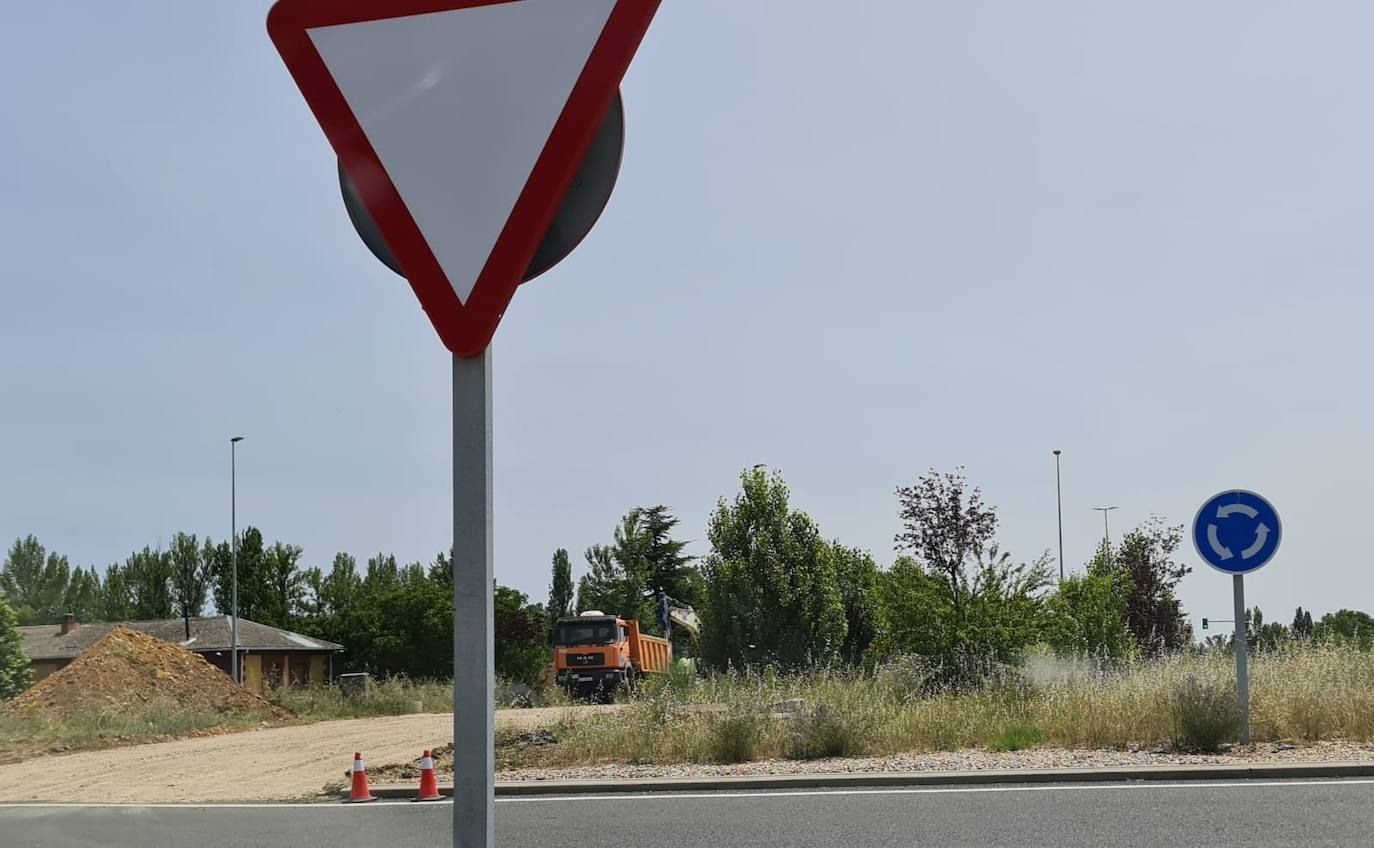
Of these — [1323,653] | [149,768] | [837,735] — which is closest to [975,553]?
[1323,653]

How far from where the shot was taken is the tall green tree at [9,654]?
99.7ft

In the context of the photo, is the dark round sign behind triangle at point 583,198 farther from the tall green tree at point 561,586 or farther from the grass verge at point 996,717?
the tall green tree at point 561,586

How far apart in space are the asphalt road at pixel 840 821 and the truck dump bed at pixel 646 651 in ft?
80.7

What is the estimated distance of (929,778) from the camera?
1173cm

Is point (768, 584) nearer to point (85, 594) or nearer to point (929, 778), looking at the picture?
point (929, 778)

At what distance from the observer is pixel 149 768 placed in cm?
1955

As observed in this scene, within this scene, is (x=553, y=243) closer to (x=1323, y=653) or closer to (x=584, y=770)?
(x=584, y=770)

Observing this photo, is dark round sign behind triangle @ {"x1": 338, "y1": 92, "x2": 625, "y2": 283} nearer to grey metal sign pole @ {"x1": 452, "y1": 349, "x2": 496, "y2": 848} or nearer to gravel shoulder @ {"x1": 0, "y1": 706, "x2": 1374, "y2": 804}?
grey metal sign pole @ {"x1": 452, "y1": 349, "x2": 496, "y2": 848}

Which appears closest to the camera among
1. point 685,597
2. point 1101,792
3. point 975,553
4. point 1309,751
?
point 1101,792

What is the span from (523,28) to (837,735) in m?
12.7

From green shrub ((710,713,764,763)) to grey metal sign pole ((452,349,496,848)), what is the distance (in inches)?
487

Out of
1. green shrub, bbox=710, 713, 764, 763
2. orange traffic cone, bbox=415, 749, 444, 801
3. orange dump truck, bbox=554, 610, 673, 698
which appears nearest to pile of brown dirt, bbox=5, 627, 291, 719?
orange dump truck, bbox=554, 610, 673, 698

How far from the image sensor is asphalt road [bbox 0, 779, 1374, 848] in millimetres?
8805

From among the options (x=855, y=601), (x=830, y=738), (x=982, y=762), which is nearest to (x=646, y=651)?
(x=855, y=601)
